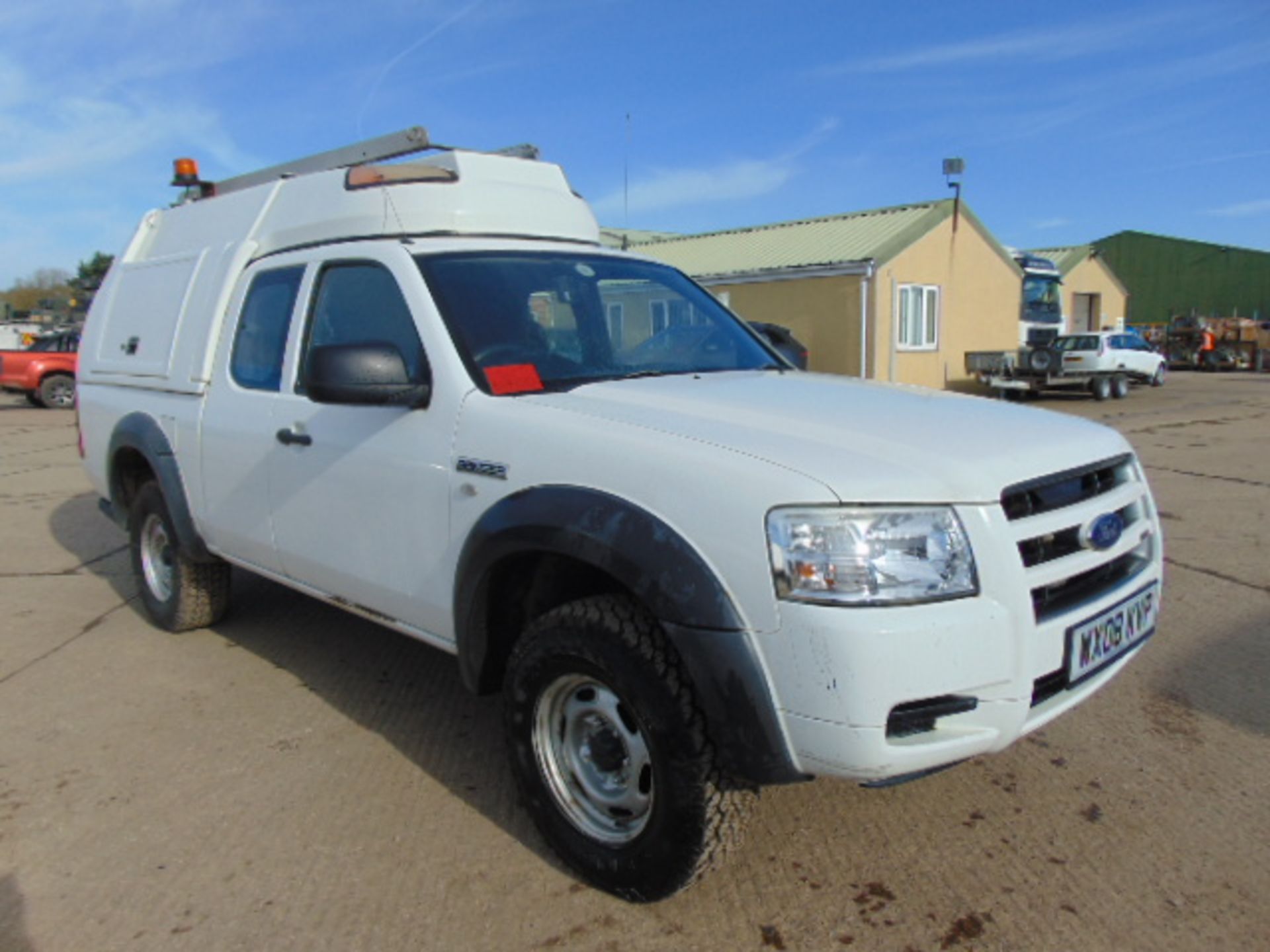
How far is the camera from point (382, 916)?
2.62 m

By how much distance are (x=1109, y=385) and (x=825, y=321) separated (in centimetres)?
700

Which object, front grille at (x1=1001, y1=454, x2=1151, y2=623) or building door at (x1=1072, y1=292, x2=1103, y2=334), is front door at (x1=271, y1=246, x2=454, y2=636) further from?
building door at (x1=1072, y1=292, x2=1103, y2=334)

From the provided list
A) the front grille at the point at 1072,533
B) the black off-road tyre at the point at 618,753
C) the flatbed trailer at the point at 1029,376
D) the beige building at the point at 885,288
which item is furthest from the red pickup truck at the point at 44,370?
A: the front grille at the point at 1072,533

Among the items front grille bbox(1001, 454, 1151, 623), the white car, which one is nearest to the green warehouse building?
the white car

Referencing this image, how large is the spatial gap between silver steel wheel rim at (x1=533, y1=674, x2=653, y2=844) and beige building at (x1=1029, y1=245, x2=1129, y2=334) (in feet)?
104

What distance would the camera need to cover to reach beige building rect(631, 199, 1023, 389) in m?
20.5

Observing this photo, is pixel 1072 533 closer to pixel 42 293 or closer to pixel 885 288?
pixel 885 288

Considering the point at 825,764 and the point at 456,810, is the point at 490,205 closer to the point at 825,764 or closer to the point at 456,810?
the point at 456,810

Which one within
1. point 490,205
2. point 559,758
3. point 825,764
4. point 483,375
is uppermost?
point 490,205

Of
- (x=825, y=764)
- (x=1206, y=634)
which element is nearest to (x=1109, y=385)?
(x=1206, y=634)

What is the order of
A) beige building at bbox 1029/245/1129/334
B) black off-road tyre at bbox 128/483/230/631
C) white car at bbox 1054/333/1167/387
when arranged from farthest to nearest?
1. beige building at bbox 1029/245/1129/334
2. white car at bbox 1054/333/1167/387
3. black off-road tyre at bbox 128/483/230/631

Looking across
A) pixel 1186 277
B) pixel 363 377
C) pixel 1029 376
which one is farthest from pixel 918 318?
pixel 1186 277

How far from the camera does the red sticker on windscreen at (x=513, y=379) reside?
3.00 metres

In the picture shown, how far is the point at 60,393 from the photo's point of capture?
68.7ft
